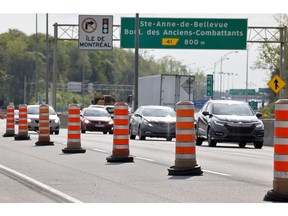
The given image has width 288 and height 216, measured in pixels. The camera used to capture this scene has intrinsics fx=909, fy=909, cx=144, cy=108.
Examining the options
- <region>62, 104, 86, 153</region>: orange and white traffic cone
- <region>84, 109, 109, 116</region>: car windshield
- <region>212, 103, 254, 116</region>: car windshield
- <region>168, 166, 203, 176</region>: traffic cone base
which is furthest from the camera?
<region>84, 109, 109, 116</region>: car windshield

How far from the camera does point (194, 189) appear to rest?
12938mm

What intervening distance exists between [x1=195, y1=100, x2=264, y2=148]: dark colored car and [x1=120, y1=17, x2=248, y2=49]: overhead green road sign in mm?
26959

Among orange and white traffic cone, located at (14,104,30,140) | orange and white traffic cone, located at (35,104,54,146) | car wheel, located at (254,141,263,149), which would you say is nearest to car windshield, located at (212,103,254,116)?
car wheel, located at (254,141,263,149)

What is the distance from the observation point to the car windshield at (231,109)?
3016 centimetres

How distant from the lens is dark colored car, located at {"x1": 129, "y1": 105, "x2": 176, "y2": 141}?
35.0m

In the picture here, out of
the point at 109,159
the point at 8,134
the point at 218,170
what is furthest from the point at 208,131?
the point at 218,170

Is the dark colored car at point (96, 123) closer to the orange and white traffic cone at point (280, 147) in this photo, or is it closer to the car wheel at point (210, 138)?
the car wheel at point (210, 138)

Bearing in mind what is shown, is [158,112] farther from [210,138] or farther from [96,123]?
[96,123]

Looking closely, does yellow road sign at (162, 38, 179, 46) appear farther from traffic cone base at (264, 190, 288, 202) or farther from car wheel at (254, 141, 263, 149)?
traffic cone base at (264, 190, 288, 202)

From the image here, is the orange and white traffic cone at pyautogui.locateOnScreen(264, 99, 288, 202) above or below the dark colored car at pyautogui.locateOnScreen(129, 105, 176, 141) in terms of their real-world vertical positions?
above

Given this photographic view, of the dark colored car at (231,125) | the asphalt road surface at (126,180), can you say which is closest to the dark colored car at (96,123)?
the dark colored car at (231,125)

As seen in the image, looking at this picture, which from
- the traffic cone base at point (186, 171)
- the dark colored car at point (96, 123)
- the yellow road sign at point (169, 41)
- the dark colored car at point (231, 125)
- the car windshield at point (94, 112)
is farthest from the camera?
the yellow road sign at point (169, 41)

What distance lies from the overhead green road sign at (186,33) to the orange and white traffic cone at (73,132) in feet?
111
